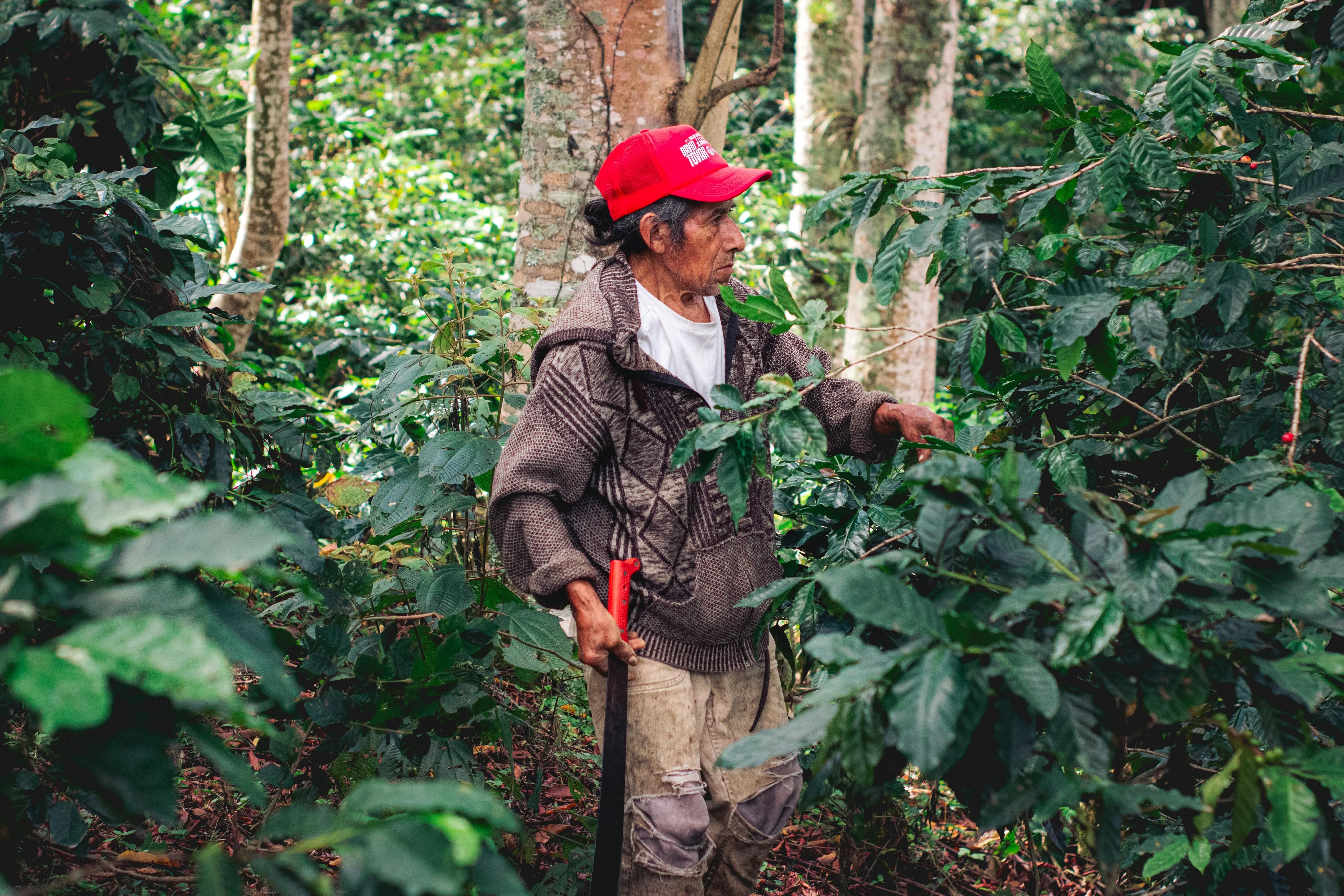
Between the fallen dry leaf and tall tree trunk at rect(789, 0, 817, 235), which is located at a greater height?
tall tree trunk at rect(789, 0, 817, 235)

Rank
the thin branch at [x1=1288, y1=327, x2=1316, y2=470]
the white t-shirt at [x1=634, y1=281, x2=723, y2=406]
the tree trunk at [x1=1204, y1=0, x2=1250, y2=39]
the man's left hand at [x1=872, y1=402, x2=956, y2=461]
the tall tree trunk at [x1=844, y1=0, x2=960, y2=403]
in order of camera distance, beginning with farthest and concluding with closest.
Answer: the tree trunk at [x1=1204, y1=0, x2=1250, y2=39]
the tall tree trunk at [x1=844, y1=0, x2=960, y2=403]
the white t-shirt at [x1=634, y1=281, x2=723, y2=406]
the man's left hand at [x1=872, y1=402, x2=956, y2=461]
the thin branch at [x1=1288, y1=327, x2=1316, y2=470]

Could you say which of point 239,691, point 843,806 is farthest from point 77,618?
point 843,806

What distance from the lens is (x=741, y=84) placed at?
348 cm

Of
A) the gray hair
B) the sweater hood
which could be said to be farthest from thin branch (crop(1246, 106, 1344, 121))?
the gray hair

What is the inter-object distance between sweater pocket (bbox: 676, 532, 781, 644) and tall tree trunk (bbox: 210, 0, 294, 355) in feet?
13.1

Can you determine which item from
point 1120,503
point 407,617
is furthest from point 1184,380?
point 407,617

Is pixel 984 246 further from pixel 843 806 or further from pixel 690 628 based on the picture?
pixel 843 806

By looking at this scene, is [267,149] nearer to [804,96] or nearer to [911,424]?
[911,424]

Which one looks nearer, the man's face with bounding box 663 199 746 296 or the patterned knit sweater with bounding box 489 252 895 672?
the patterned knit sweater with bounding box 489 252 895 672

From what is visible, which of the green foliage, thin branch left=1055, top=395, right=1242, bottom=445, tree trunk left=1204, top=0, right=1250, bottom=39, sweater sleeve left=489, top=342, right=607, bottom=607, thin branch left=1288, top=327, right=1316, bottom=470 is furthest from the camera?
tree trunk left=1204, top=0, right=1250, bottom=39

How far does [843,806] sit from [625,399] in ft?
5.66

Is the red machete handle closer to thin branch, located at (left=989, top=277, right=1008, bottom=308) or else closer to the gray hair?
the gray hair

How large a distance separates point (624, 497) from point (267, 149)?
4.18m

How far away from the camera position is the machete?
224 centimetres
